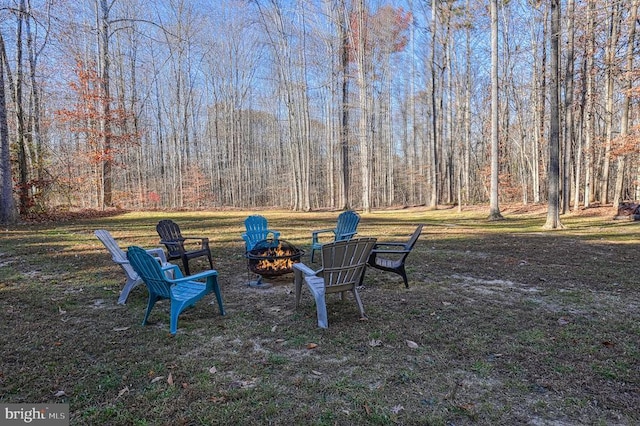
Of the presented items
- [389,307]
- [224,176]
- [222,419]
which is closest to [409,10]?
[224,176]

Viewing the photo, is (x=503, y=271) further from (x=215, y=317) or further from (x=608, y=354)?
(x=215, y=317)

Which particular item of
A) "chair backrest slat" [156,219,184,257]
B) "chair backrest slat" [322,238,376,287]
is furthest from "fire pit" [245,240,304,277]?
"chair backrest slat" [156,219,184,257]

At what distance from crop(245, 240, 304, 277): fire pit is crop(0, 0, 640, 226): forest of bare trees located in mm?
7343

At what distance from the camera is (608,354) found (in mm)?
2676

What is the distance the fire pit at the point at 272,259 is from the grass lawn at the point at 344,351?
262 mm

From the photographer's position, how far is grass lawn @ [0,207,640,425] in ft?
6.75

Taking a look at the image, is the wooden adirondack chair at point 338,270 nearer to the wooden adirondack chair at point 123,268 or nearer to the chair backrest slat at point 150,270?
the chair backrest slat at point 150,270

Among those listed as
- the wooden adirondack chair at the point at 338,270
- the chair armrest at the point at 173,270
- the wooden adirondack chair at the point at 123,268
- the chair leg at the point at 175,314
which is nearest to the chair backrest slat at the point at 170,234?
the wooden adirondack chair at the point at 123,268

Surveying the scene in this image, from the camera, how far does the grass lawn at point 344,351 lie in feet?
6.75

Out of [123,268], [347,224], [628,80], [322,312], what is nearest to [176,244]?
[123,268]

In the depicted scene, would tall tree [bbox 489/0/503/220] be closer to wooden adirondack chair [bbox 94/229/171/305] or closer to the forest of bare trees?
the forest of bare trees

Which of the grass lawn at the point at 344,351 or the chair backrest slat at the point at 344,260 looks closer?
the grass lawn at the point at 344,351

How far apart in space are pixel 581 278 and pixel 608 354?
2.60 m

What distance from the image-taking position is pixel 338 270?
3.41 metres
